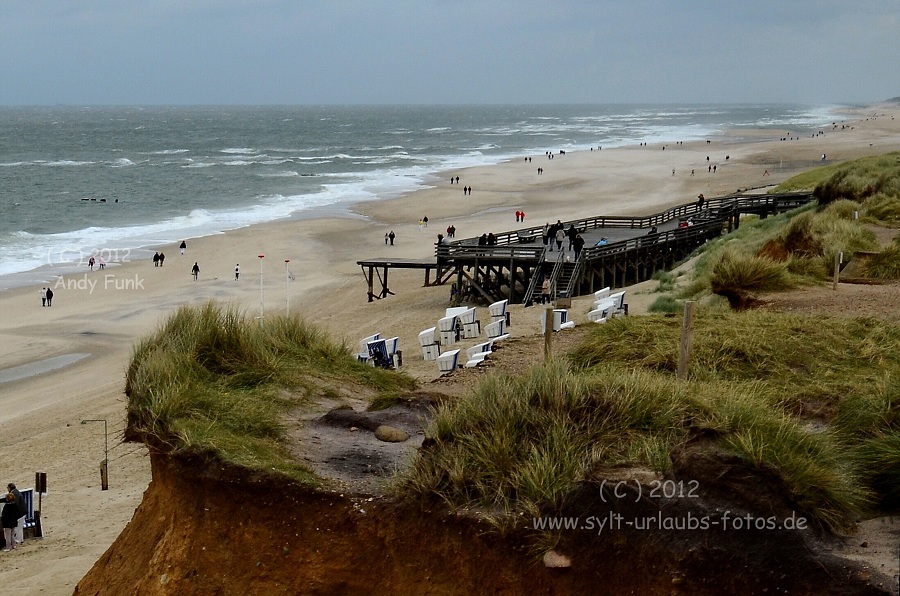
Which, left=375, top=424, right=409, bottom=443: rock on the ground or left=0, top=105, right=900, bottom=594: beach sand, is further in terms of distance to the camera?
left=0, top=105, right=900, bottom=594: beach sand

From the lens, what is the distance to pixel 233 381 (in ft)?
30.8

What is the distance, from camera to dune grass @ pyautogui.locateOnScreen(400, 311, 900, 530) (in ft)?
20.7

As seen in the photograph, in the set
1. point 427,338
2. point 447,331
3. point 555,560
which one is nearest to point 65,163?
point 447,331

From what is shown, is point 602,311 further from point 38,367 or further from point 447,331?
point 38,367

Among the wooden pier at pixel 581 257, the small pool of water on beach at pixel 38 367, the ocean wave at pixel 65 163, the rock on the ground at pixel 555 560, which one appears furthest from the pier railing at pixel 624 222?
the ocean wave at pixel 65 163

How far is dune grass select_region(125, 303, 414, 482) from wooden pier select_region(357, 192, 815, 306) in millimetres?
17210

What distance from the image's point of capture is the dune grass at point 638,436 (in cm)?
632

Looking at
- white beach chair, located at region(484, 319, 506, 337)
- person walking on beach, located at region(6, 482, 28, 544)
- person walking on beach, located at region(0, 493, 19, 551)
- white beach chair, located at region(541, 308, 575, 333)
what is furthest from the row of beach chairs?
person walking on beach, located at region(0, 493, 19, 551)

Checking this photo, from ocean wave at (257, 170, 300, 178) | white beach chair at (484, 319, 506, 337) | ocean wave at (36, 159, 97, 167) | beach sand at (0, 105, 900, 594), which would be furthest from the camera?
ocean wave at (36, 159, 97, 167)

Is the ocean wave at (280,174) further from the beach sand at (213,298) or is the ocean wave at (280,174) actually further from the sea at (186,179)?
the beach sand at (213,298)

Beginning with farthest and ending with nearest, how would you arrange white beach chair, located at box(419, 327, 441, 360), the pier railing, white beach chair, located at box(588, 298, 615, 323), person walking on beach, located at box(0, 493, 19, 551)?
the pier railing
white beach chair, located at box(419, 327, 441, 360)
white beach chair, located at box(588, 298, 615, 323)
person walking on beach, located at box(0, 493, 19, 551)

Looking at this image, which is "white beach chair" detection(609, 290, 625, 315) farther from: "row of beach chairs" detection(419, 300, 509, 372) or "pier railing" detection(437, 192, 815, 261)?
"pier railing" detection(437, 192, 815, 261)

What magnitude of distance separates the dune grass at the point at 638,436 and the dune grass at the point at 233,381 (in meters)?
1.36

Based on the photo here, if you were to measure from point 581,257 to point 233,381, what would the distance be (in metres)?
20.8
